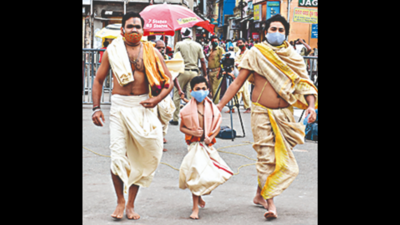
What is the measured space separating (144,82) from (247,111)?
867 centimetres

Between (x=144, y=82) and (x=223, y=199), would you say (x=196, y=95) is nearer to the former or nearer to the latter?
(x=144, y=82)

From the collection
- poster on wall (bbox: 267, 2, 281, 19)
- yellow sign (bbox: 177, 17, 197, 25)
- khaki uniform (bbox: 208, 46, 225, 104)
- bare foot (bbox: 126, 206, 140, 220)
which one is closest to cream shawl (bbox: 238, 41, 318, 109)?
bare foot (bbox: 126, 206, 140, 220)

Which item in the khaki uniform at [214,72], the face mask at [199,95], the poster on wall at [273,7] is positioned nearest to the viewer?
the face mask at [199,95]

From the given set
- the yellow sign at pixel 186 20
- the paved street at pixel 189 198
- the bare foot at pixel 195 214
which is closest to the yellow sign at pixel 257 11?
the yellow sign at pixel 186 20

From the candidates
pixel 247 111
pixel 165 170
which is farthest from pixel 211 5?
pixel 165 170

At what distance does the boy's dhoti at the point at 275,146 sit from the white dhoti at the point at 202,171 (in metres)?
0.40

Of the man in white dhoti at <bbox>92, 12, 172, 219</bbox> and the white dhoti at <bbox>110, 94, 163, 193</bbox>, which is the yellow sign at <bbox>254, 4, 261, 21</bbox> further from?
the white dhoti at <bbox>110, 94, 163, 193</bbox>

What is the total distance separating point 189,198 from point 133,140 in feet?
3.67

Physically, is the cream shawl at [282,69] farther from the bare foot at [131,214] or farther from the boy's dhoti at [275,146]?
the bare foot at [131,214]

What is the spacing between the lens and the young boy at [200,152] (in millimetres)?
4922

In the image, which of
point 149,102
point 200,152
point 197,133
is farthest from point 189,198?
point 149,102

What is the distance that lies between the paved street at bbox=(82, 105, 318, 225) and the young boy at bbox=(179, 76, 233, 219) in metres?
0.28

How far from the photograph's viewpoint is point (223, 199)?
222 inches

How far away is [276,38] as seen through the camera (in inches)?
200
